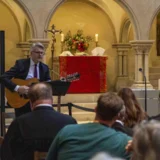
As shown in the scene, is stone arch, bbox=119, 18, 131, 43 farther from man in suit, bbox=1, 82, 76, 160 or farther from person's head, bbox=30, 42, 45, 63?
man in suit, bbox=1, 82, 76, 160

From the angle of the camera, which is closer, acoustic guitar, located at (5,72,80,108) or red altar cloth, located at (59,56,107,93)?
acoustic guitar, located at (5,72,80,108)

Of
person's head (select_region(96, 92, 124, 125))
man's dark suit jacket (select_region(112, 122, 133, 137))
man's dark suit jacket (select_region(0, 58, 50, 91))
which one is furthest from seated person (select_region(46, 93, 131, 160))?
man's dark suit jacket (select_region(0, 58, 50, 91))

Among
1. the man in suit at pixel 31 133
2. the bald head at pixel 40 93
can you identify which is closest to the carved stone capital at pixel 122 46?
the bald head at pixel 40 93

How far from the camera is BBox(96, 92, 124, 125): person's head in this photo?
129 inches

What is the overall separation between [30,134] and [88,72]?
1000cm

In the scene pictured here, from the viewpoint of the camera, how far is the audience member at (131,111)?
4441 millimetres

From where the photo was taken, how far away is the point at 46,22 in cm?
1209

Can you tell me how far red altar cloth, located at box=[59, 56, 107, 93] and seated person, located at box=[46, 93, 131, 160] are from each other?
33.5 ft

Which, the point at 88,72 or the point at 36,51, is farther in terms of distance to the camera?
the point at 88,72

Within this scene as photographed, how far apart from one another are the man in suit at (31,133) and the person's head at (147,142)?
1758 mm

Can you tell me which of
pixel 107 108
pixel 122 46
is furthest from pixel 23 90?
pixel 122 46

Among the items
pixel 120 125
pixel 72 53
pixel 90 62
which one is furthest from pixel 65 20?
pixel 120 125

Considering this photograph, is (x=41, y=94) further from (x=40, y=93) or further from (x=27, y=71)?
(x=27, y=71)

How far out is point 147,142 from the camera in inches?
80.9
